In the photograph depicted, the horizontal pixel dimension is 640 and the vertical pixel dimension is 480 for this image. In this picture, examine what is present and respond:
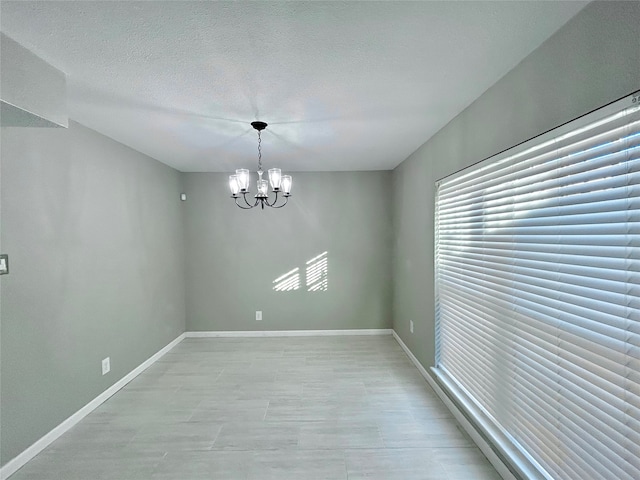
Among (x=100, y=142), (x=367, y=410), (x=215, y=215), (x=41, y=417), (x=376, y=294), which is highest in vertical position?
(x=100, y=142)

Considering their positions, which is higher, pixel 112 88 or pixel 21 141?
pixel 112 88

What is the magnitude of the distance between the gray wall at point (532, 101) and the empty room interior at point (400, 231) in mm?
12

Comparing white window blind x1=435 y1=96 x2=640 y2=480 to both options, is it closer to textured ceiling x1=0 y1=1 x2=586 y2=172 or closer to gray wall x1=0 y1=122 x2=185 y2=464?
textured ceiling x1=0 y1=1 x2=586 y2=172

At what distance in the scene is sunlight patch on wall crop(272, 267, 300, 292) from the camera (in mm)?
4480

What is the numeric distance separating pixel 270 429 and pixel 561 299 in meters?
2.07

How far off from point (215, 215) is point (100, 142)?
181cm

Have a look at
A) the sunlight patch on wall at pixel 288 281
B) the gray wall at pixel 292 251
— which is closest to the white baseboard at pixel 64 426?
the gray wall at pixel 292 251

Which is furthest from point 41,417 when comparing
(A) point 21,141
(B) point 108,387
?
(A) point 21,141

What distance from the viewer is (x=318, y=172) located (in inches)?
176

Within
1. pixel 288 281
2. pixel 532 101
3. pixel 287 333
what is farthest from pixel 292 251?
pixel 532 101

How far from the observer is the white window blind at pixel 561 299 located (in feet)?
3.70

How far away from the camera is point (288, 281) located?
14.7 feet

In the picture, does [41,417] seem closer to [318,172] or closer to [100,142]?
[100,142]

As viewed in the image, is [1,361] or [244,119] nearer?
[1,361]
